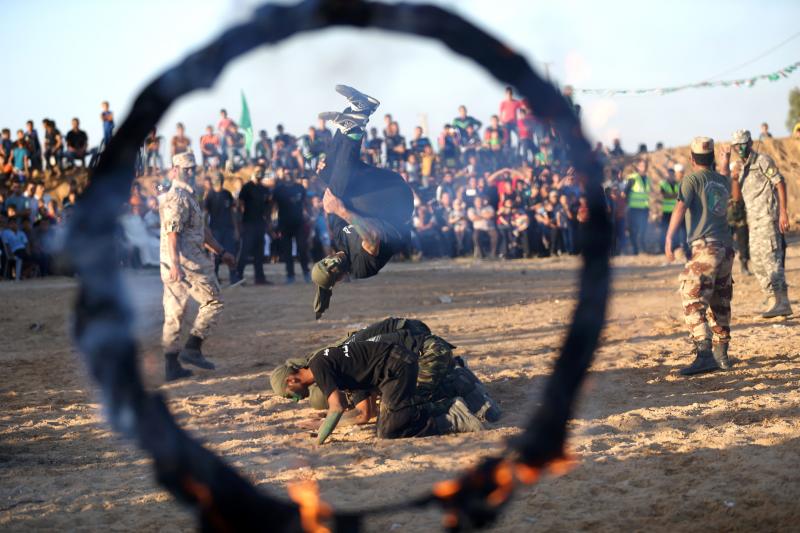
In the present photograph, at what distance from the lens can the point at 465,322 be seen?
1215cm

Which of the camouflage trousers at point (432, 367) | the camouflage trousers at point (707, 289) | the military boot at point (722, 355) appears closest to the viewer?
the camouflage trousers at point (432, 367)

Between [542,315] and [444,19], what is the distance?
1006 cm

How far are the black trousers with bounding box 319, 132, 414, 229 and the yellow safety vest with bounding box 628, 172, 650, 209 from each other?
51.6ft

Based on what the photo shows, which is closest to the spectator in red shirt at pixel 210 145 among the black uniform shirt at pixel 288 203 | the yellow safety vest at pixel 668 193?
the black uniform shirt at pixel 288 203

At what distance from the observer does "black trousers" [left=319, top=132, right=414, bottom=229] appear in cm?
653

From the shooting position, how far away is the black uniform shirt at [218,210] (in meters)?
16.0

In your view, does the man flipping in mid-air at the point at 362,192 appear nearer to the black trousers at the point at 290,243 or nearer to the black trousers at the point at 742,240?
the black trousers at the point at 742,240

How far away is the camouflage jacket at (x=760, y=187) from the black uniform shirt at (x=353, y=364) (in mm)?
6026

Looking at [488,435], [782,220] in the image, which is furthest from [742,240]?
[488,435]

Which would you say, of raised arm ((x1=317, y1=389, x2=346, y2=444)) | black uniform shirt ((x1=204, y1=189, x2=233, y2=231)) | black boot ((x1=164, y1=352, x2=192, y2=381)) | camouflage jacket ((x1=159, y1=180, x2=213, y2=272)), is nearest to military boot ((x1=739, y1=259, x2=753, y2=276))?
black uniform shirt ((x1=204, y1=189, x2=233, y2=231))

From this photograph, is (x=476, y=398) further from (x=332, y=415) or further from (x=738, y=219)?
(x=738, y=219)

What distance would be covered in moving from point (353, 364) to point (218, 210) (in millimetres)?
9948

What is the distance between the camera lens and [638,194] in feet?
70.4

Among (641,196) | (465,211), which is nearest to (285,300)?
(465,211)
